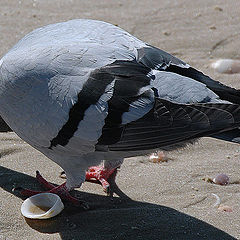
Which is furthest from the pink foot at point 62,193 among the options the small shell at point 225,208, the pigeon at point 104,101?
the small shell at point 225,208

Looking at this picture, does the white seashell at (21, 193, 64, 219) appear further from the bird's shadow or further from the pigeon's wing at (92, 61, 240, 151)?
the pigeon's wing at (92, 61, 240, 151)

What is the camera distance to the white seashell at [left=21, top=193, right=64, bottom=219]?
4.15 metres

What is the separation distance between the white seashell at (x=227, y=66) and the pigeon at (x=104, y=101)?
81.6 inches

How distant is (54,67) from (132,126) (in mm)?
666

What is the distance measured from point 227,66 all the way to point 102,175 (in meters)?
2.17

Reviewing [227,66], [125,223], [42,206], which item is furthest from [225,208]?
[227,66]

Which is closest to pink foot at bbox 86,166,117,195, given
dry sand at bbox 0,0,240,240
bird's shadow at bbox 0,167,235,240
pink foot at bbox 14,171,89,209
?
dry sand at bbox 0,0,240,240

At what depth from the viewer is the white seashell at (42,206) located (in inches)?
163

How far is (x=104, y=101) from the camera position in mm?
3805

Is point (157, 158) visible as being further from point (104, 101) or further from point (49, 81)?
point (49, 81)

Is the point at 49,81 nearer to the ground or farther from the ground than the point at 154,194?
farther from the ground

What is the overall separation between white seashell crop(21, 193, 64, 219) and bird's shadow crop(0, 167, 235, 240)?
6cm

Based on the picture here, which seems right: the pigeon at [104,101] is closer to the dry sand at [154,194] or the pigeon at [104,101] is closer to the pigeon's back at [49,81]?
the pigeon's back at [49,81]

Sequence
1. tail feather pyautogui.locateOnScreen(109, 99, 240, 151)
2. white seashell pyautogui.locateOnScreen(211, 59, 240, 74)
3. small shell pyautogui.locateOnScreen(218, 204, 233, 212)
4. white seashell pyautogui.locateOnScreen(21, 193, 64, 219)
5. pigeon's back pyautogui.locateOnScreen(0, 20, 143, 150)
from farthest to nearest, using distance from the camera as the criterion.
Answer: white seashell pyautogui.locateOnScreen(211, 59, 240, 74), small shell pyautogui.locateOnScreen(218, 204, 233, 212), white seashell pyautogui.locateOnScreen(21, 193, 64, 219), pigeon's back pyautogui.locateOnScreen(0, 20, 143, 150), tail feather pyautogui.locateOnScreen(109, 99, 240, 151)
